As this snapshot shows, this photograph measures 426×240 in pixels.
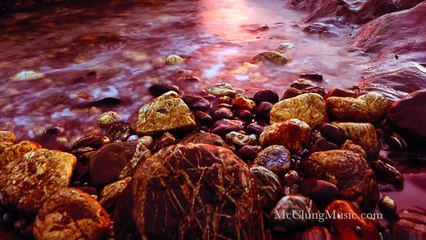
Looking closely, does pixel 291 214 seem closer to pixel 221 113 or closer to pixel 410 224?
pixel 410 224

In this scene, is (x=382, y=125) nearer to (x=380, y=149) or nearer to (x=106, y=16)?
(x=380, y=149)

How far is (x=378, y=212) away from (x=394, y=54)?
357 centimetres

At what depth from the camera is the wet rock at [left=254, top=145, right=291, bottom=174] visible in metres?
2.37

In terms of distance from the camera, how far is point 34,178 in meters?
2.24

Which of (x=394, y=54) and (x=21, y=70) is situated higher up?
(x=394, y=54)

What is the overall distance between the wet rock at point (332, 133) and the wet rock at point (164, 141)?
1308 millimetres

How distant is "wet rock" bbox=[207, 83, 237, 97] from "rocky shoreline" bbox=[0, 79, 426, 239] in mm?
285

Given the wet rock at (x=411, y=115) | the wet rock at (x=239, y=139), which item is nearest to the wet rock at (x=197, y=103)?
the wet rock at (x=239, y=139)

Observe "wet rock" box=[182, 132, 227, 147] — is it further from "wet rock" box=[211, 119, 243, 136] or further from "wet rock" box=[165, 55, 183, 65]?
"wet rock" box=[165, 55, 183, 65]

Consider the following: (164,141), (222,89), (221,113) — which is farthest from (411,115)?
(164,141)

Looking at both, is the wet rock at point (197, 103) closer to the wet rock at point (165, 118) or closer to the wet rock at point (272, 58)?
the wet rock at point (165, 118)

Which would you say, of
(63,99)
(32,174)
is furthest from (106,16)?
(32,174)

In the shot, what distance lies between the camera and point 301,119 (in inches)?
114

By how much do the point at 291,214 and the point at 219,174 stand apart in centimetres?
59
